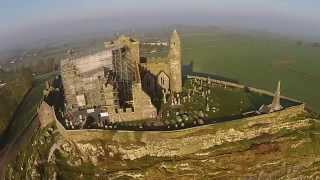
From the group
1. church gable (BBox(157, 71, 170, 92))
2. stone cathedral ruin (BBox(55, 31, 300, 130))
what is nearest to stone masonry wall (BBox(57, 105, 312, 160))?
stone cathedral ruin (BBox(55, 31, 300, 130))

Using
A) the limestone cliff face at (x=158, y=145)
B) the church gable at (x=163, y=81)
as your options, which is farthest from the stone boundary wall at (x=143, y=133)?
the church gable at (x=163, y=81)

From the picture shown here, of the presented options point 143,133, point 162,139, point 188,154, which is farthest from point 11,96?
point 188,154

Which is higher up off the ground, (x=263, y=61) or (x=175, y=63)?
(x=175, y=63)

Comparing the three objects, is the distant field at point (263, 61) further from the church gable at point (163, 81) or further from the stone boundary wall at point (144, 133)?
the church gable at point (163, 81)

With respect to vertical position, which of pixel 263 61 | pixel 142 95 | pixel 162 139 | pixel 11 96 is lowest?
pixel 11 96

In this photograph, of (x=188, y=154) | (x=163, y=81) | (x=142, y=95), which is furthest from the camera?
(x=163, y=81)

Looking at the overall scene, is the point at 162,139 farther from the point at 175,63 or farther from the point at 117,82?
the point at 175,63

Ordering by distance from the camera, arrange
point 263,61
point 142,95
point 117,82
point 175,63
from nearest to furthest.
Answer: point 142,95
point 117,82
point 175,63
point 263,61

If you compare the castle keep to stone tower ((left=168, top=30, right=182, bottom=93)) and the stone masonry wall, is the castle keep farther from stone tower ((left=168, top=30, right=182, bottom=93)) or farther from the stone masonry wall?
the stone masonry wall
